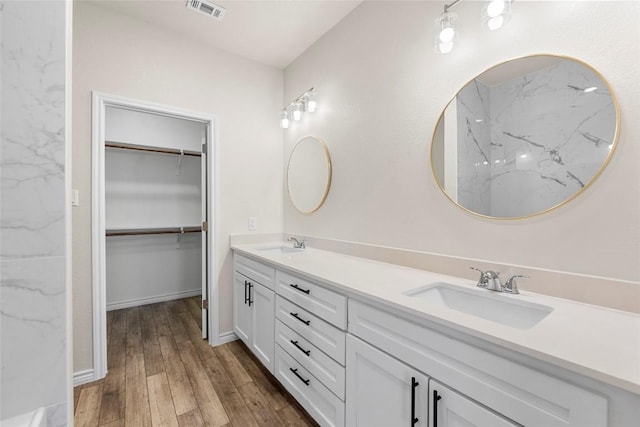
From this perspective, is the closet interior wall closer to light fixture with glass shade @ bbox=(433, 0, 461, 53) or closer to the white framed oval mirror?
the white framed oval mirror

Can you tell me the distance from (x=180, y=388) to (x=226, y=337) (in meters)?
0.67

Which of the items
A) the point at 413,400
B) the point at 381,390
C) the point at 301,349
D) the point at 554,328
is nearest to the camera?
the point at 554,328

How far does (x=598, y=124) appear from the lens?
1016 mm

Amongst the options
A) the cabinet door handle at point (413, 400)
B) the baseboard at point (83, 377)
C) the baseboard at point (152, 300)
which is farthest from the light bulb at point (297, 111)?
the baseboard at point (152, 300)

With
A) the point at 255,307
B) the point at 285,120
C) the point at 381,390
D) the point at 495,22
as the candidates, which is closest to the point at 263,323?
the point at 255,307

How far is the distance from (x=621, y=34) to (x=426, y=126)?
0.76 meters

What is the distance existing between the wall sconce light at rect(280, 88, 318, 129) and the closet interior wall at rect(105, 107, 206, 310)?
1.35 metres

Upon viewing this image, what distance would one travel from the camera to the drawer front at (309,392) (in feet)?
4.42

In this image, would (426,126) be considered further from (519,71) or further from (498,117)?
(519,71)

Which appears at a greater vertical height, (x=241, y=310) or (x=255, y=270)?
(x=255, y=270)

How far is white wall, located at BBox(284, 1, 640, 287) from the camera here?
3.20ft

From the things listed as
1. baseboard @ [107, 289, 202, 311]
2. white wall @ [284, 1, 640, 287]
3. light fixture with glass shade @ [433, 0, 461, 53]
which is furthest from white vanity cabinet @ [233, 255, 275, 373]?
light fixture with glass shade @ [433, 0, 461, 53]

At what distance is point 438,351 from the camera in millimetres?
910

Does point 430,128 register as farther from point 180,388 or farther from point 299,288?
point 180,388
